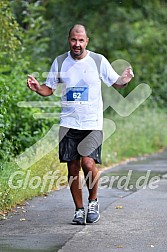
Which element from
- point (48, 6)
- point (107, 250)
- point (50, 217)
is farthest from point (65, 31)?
point (107, 250)

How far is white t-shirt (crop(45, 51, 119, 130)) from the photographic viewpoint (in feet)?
26.9

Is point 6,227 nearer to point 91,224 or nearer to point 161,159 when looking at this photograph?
point 91,224

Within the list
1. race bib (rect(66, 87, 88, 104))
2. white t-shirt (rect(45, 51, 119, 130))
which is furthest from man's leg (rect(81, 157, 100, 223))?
race bib (rect(66, 87, 88, 104))

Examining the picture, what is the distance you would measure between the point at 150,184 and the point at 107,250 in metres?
5.07

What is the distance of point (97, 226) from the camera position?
319 inches

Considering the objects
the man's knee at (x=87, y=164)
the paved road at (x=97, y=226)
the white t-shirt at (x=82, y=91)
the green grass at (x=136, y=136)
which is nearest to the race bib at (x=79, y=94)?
the white t-shirt at (x=82, y=91)

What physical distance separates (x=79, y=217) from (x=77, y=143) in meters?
0.79

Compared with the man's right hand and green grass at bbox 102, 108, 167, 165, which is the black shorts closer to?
the man's right hand

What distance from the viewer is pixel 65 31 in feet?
67.9

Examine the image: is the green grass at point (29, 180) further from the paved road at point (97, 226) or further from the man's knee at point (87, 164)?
the man's knee at point (87, 164)

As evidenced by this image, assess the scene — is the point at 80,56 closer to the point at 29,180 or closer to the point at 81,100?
the point at 81,100

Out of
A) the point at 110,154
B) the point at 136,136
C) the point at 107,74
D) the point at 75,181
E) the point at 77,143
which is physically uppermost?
the point at 107,74

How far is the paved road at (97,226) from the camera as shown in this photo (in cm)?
708

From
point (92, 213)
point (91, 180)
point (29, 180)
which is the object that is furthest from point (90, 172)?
point (29, 180)
